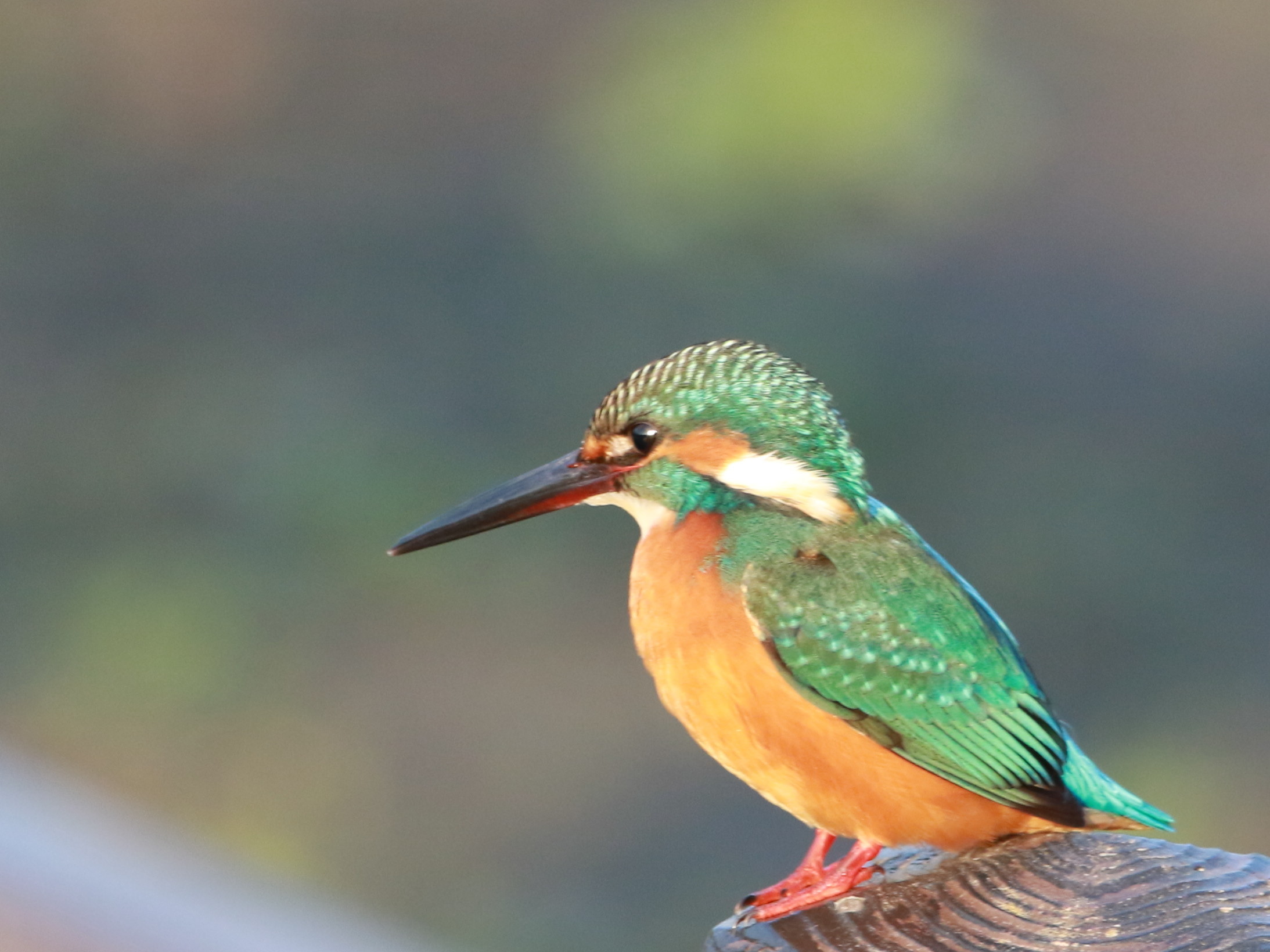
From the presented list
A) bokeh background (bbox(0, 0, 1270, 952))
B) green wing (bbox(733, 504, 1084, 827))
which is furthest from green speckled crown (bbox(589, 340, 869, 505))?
bokeh background (bbox(0, 0, 1270, 952))

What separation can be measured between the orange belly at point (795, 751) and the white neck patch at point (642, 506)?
144mm

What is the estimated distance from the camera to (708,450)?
2195 millimetres

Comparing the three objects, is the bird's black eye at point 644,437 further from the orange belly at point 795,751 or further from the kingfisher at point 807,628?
the orange belly at point 795,751

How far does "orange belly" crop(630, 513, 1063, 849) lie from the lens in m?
2.09

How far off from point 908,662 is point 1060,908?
547 mm

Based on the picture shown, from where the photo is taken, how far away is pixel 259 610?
252 inches

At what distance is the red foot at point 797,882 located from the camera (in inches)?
79.8

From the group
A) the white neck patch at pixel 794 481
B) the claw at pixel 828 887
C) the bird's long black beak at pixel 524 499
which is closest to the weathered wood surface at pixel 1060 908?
the claw at pixel 828 887

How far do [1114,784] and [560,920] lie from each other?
3.06m

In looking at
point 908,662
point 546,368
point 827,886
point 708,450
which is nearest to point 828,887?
point 827,886

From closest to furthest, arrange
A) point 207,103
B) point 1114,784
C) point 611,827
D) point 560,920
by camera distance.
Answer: point 1114,784 < point 560,920 < point 611,827 < point 207,103

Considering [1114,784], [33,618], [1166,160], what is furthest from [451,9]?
[1114,784]

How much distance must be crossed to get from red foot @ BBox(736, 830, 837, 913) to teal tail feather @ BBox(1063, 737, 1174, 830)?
320 millimetres

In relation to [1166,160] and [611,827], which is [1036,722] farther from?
[1166,160]
